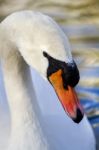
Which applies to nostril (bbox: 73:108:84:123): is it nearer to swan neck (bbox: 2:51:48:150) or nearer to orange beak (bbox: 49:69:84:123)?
orange beak (bbox: 49:69:84:123)

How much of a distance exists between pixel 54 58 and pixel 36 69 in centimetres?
15

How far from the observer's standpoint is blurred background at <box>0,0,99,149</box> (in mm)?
3260

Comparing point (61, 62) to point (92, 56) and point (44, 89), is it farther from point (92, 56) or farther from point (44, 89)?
point (92, 56)

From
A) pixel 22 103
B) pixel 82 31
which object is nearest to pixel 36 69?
pixel 22 103

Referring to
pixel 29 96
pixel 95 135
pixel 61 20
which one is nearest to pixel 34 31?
pixel 29 96

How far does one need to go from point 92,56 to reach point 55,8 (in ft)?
2.47

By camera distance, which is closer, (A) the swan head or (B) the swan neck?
(A) the swan head

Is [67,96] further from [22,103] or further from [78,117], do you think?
[22,103]

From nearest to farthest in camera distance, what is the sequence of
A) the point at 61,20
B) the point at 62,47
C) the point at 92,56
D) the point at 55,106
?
the point at 62,47, the point at 55,106, the point at 92,56, the point at 61,20

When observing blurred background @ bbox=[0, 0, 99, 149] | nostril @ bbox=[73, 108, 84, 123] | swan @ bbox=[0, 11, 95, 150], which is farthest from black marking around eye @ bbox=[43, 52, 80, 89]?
blurred background @ bbox=[0, 0, 99, 149]

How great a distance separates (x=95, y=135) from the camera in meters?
2.95

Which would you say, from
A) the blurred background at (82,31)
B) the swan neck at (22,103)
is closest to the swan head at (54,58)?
the swan neck at (22,103)

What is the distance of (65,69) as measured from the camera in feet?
6.09

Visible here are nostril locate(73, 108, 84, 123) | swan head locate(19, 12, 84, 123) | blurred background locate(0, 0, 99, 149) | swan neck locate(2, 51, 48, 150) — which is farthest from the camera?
blurred background locate(0, 0, 99, 149)
